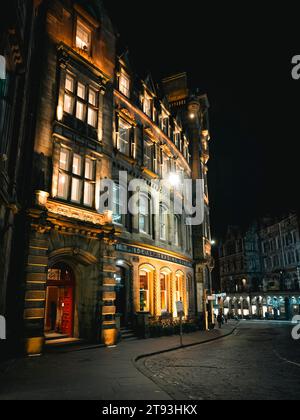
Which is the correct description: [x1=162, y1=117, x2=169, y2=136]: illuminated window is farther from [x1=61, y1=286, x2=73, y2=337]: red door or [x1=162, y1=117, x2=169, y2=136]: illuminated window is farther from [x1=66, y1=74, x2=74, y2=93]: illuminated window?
[x1=61, y1=286, x2=73, y2=337]: red door

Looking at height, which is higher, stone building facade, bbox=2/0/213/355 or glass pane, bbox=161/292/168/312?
stone building facade, bbox=2/0/213/355

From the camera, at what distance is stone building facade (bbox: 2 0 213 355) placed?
13.5 meters

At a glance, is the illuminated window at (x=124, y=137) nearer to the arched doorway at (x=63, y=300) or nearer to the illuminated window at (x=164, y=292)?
the arched doorway at (x=63, y=300)

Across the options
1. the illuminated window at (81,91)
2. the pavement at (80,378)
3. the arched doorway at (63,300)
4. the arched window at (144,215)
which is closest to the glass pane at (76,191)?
the arched doorway at (63,300)

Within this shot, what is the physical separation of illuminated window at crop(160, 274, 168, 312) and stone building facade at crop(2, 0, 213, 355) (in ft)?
0.24

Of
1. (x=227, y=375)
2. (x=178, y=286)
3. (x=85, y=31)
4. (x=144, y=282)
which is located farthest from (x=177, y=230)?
(x=227, y=375)

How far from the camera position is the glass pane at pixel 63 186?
15570 mm

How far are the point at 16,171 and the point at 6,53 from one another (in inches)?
174

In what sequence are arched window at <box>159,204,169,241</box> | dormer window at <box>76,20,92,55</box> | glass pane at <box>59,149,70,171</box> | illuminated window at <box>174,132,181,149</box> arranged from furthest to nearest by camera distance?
illuminated window at <box>174,132,181,149</box>, arched window at <box>159,204,169,241</box>, dormer window at <box>76,20,92,55</box>, glass pane at <box>59,149,70,171</box>

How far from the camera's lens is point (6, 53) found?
1098 cm

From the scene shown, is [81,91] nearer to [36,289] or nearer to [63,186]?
[63,186]

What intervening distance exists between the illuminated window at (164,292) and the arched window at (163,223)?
301 cm

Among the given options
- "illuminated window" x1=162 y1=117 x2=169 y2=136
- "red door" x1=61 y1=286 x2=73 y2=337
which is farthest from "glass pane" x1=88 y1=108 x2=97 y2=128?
"illuminated window" x1=162 y1=117 x2=169 y2=136
